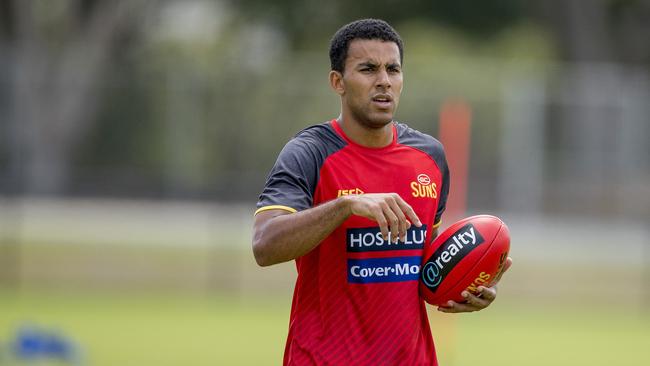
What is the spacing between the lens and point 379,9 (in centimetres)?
3038

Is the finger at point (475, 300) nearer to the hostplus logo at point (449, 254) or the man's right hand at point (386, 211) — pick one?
the hostplus logo at point (449, 254)

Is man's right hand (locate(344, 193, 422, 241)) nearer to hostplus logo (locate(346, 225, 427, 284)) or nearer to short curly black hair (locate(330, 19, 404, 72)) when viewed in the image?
hostplus logo (locate(346, 225, 427, 284))

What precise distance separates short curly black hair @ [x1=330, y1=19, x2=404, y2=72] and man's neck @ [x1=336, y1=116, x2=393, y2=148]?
23 cm

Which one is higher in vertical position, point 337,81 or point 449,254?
point 337,81

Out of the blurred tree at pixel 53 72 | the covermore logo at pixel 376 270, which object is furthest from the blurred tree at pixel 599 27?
the covermore logo at pixel 376 270

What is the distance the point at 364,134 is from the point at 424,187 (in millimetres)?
331

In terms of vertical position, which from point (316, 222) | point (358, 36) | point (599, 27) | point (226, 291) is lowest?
point (226, 291)

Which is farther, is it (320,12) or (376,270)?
(320,12)

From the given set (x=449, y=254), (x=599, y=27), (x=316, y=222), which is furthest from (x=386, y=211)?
(x=599, y=27)

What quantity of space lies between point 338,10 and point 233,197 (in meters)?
10.8

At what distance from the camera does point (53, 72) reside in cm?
2312

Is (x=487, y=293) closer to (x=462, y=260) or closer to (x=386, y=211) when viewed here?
(x=462, y=260)

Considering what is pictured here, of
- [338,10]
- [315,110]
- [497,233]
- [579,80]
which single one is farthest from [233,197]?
[497,233]

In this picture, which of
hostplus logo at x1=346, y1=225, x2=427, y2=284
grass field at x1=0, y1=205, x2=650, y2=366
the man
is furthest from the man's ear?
grass field at x1=0, y1=205, x2=650, y2=366
